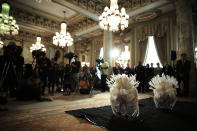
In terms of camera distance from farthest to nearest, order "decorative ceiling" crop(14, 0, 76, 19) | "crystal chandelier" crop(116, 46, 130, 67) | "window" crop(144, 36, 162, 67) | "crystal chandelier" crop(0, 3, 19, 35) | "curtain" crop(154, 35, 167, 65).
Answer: "crystal chandelier" crop(116, 46, 130, 67), "window" crop(144, 36, 162, 67), "curtain" crop(154, 35, 167, 65), "decorative ceiling" crop(14, 0, 76, 19), "crystal chandelier" crop(0, 3, 19, 35)

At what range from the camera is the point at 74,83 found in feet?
19.7

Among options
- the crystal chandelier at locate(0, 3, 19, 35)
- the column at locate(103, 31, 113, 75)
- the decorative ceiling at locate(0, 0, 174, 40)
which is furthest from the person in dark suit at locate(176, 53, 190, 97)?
the crystal chandelier at locate(0, 3, 19, 35)

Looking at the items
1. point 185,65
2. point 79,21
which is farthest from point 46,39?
point 185,65

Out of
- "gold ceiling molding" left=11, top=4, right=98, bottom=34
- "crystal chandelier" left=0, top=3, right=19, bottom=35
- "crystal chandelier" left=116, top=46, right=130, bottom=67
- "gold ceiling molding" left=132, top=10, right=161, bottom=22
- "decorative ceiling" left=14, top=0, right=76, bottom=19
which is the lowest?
"crystal chandelier" left=116, top=46, right=130, bottom=67

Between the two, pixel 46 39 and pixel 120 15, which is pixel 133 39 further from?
pixel 46 39

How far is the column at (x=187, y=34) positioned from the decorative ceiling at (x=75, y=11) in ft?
3.51

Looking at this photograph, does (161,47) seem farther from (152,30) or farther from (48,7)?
(48,7)

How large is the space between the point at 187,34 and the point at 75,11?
20.1ft

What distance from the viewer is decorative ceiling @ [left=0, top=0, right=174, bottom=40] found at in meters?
7.12

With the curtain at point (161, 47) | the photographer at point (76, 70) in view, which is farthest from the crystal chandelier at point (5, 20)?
the curtain at point (161, 47)

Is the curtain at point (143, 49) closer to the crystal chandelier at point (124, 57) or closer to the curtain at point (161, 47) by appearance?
the curtain at point (161, 47)

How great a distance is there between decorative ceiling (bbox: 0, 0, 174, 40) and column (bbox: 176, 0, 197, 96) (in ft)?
3.51

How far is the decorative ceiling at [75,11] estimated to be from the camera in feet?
23.4

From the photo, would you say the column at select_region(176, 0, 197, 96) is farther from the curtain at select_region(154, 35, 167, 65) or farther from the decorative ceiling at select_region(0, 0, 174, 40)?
the curtain at select_region(154, 35, 167, 65)
